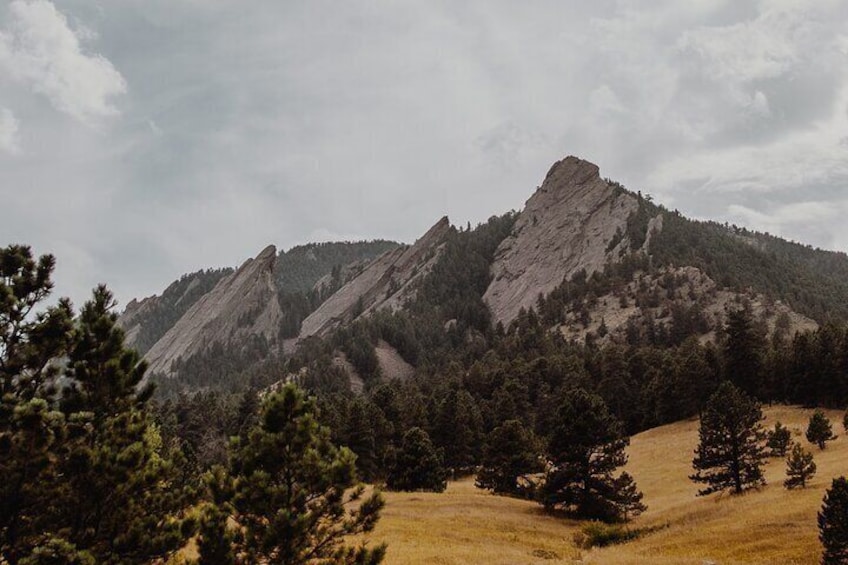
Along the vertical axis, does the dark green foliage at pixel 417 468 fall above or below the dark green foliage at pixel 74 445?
below

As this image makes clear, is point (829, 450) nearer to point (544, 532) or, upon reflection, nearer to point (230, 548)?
point (544, 532)

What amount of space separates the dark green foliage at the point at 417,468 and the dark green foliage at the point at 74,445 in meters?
42.7

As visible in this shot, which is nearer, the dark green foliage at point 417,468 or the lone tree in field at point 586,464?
the lone tree in field at point 586,464

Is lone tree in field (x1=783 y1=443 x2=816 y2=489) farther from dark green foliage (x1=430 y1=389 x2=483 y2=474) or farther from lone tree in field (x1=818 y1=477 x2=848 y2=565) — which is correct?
dark green foliage (x1=430 y1=389 x2=483 y2=474)

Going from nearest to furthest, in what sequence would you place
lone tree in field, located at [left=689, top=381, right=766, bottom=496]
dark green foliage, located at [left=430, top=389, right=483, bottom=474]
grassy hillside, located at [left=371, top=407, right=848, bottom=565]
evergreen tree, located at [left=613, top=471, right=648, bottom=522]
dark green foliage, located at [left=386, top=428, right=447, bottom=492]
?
grassy hillside, located at [left=371, top=407, right=848, bottom=565], lone tree in field, located at [left=689, top=381, right=766, bottom=496], evergreen tree, located at [left=613, top=471, right=648, bottom=522], dark green foliage, located at [left=386, top=428, right=447, bottom=492], dark green foliage, located at [left=430, top=389, right=483, bottom=474]

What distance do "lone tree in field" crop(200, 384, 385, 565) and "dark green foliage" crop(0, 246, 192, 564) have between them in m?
1.77

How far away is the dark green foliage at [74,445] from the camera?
12992 mm

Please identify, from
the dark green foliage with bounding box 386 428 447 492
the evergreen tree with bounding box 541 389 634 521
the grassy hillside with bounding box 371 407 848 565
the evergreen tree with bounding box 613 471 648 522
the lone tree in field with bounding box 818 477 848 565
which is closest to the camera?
the lone tree in field with bounding box 818 477 848 565

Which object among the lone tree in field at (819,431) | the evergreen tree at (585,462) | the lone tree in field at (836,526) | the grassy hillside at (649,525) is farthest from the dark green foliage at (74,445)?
the lone tree in field at (819,431)

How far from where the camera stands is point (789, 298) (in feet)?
527

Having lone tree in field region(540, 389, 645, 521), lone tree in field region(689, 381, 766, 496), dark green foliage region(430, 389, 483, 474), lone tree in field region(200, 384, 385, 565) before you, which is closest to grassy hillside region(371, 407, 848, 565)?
lone tree in field region(689, 381, 766, 496)

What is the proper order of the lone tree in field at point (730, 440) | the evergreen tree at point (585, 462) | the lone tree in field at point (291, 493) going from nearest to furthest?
the lone tree in field at point (291, 493) < the lone tree in field at point (730, 440) < the evergreen tree at point (585, 462)

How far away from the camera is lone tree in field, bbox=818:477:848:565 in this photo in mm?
21922

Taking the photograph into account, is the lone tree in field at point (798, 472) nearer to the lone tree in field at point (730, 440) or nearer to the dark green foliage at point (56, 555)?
the lone tree in field at point (730, 440)
